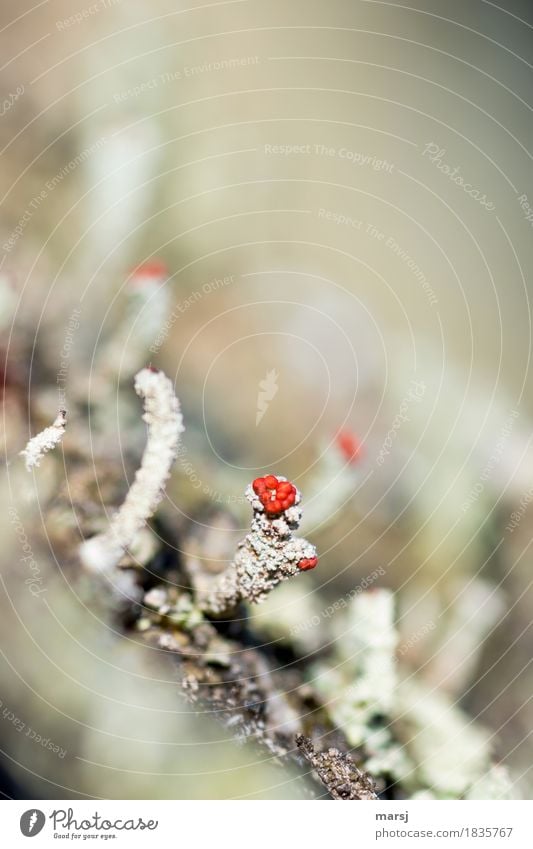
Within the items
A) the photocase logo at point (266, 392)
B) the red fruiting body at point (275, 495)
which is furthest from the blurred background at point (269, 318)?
the red fruiting body at point (275, 495)

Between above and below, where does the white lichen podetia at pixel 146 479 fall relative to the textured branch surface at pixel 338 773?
above

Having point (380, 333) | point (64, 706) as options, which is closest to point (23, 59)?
point (380, 333)

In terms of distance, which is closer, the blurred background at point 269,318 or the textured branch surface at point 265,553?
the textured branch surface at point 265,553

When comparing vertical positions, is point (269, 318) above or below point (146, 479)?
above

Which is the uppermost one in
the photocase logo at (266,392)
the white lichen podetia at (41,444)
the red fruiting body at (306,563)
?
the photocase logo at (266,392)

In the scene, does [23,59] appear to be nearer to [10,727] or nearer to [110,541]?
[110,541]

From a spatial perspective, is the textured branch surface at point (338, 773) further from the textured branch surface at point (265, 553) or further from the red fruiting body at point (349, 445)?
the red fruiting body at point (349, 445)
